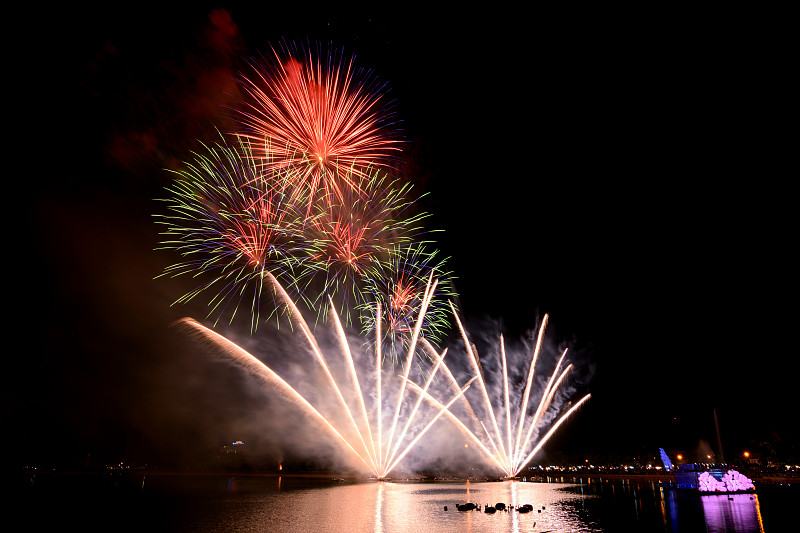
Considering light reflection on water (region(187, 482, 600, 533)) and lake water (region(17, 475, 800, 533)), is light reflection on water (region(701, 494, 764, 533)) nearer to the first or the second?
lake water (region(17, 475, 800, 533))

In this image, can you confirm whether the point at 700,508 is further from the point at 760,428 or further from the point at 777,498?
the point at 760,428

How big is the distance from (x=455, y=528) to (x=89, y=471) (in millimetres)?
198576

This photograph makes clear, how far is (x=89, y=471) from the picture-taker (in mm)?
175500

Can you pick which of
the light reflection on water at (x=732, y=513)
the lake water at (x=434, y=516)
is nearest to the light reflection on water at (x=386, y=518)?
the lake water at (x=434, y=516)

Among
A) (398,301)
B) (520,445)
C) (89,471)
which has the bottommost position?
(89,471)

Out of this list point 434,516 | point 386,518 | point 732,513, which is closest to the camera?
point 386,518

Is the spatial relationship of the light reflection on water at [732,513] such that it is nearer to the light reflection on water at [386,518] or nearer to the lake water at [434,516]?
the lake water at [434,516]

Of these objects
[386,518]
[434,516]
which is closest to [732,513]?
[434,516]

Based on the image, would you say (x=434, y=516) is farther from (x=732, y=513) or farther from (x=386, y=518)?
(x=732, y=513)

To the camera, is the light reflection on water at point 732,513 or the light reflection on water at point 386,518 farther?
the light reflection on water at point 386,518

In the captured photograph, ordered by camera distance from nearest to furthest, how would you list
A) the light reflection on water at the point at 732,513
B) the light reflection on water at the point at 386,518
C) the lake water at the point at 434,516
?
the light reflection on water at the point at 732,513 → the lake water at the point at 434,516 → the light reflection on water at the point at 386,518

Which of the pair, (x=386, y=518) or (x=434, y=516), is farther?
(x=434, y=516)

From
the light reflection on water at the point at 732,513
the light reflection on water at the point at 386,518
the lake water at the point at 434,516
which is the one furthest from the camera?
the light reflection on water at the point at 386,518

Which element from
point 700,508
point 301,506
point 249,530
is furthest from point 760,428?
point 249,530
